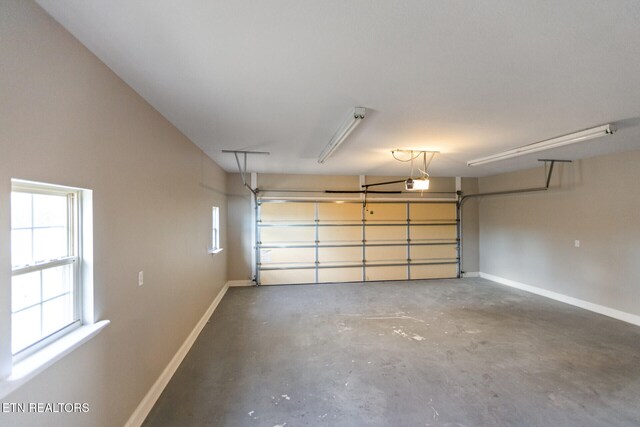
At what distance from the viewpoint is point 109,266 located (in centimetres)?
164

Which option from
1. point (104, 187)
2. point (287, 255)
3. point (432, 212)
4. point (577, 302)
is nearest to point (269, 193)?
point (287, 255)

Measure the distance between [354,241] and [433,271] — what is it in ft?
7.25

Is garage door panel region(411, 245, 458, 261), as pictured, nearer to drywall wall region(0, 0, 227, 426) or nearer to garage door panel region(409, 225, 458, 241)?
garage door panel region(409, 225, 458, 241)

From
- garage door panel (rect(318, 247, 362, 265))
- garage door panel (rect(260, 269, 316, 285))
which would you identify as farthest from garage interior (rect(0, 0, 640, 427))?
garage door panel (rect(318, 247, 362, 265))

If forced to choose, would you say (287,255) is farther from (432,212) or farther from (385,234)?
(432,212)

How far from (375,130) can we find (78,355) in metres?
2.94

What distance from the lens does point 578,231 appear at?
14.6 feet

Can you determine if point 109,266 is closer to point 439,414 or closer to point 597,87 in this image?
point 439,414

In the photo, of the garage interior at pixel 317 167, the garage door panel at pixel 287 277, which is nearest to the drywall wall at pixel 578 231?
the garage interior at pixel 317 167

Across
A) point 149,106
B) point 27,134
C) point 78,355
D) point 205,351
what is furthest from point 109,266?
point 205,351

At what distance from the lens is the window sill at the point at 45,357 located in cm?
97

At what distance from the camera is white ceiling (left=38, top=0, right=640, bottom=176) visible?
1191 millimetres

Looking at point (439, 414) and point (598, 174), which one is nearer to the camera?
point (439, 414)

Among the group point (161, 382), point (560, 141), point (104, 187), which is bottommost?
point (161, 382)
